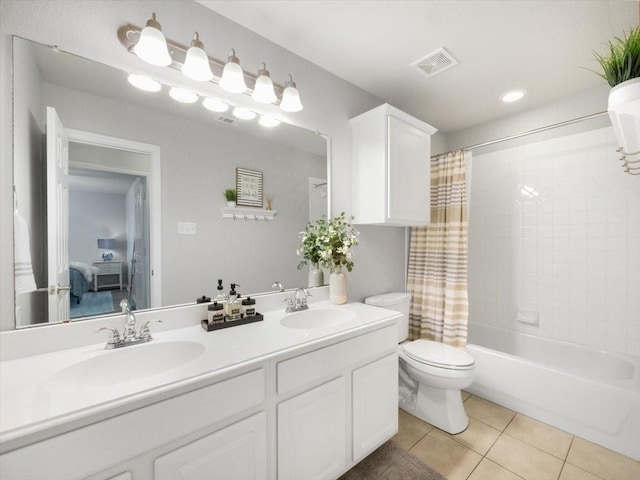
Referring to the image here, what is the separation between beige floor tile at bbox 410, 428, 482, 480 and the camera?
1.49 metres

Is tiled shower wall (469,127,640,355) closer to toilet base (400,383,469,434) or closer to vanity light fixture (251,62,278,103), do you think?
toilet base (400,383,469,434)

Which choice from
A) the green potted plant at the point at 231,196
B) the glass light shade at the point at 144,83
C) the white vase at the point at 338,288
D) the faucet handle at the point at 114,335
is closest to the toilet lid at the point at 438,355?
the white vase at the point at 338,288

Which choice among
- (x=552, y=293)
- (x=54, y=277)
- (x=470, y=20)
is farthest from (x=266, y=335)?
(x=552, y=293)

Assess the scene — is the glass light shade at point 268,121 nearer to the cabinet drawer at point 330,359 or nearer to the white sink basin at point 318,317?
the white sink basin at point 318,317

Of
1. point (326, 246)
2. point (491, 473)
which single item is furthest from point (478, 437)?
point (326, 246)

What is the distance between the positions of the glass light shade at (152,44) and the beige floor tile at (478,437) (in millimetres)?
2661

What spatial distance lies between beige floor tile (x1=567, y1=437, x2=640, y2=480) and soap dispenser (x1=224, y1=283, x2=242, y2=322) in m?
2.05

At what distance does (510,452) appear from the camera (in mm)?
1622

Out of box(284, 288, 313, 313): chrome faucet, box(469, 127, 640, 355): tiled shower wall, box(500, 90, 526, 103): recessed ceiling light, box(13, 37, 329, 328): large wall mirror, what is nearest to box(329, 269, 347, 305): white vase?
box(284, 288, 313, 313): chrome faucet

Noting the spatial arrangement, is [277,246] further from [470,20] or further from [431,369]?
[470,20]

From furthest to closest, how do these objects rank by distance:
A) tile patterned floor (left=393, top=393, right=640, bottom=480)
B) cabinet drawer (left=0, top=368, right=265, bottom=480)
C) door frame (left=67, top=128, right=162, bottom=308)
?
tile patterned floor (left=393, top=393, right=640, bottom=480) < door frame (left=67, top=128, right=162, bottom=308) < cabinet drawer (left=0, top=368, right=265, bottom=480)

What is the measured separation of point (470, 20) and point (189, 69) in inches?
59.1

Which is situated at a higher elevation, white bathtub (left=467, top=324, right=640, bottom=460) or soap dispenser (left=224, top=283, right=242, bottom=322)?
soap dispenser (left=224, top=283, right=242, bottom=322)

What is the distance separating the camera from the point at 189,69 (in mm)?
1247
